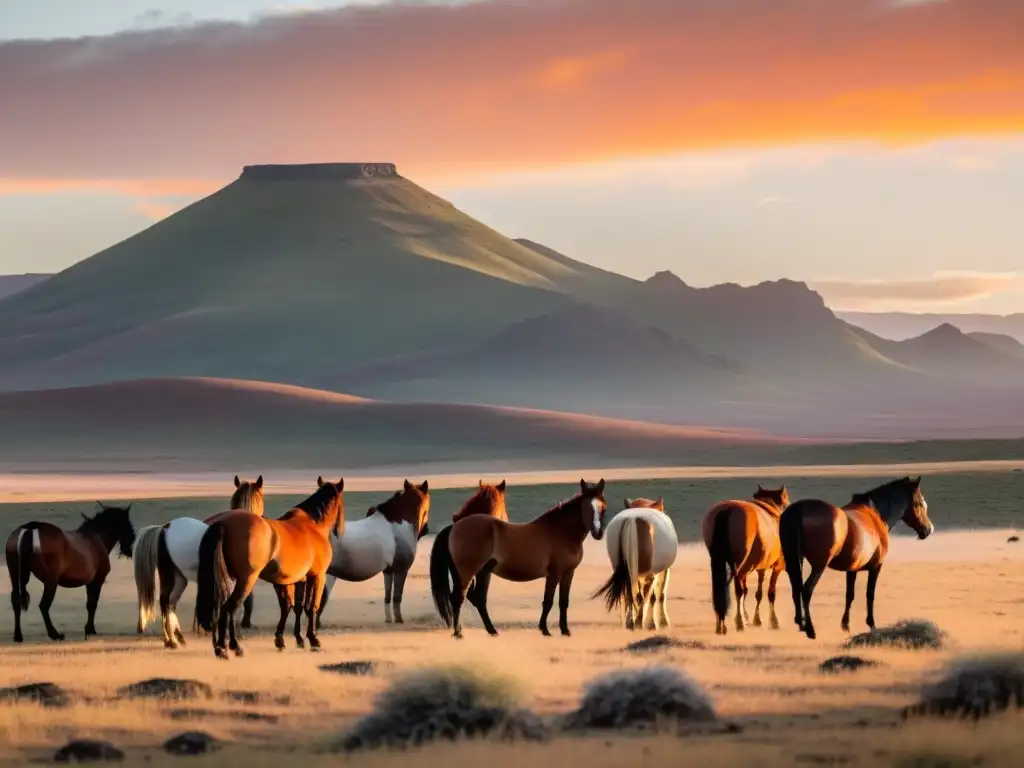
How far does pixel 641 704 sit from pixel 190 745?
11.4 ft

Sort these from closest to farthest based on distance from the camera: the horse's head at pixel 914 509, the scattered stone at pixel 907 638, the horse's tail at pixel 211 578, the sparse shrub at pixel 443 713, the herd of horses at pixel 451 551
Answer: the sparse shrub at pixel 443 713
the horse's tail at pixel 211 578
the herd of horses at pixel 451 551
the scattered stone at pixel 907 638
the horse's head at pixel 914 509

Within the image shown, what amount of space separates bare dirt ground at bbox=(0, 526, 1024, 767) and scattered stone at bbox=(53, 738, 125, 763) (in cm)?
21

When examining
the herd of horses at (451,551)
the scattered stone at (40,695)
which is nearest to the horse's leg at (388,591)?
the herd of horses at (451,551)

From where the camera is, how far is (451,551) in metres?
19.8

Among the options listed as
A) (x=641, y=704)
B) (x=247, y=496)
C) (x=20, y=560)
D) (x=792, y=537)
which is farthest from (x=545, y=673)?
(x=20, y=560)

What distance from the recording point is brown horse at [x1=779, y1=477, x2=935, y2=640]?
1967cm

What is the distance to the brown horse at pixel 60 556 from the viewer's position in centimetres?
2100

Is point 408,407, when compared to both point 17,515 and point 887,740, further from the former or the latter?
point 887,740

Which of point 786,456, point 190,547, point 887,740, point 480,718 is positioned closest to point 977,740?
point 887,740

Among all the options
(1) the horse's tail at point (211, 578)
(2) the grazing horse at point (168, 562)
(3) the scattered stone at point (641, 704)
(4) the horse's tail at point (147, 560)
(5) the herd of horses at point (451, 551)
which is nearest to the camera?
(3) the scattered stone at point (641, 704)

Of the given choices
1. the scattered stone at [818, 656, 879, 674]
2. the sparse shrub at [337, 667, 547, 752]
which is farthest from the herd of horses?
the sparse shrub at [337, 667, 547, 752]

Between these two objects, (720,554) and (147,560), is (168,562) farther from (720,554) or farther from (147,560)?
(720,554)

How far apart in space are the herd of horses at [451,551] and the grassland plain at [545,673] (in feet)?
1.56

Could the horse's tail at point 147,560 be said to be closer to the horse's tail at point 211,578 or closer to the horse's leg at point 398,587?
the horse's tail at point 211,578
